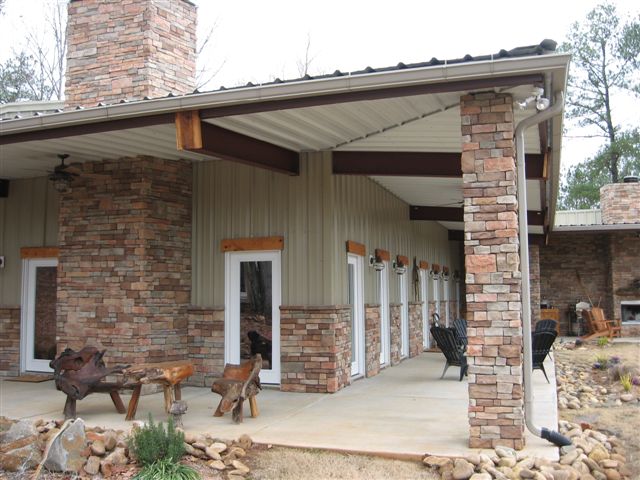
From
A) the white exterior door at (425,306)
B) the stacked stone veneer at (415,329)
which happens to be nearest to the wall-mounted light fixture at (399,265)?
the stacked stone veneer at (415,329)

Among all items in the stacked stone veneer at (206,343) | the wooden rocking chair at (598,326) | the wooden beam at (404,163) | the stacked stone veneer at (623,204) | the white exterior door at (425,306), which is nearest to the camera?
the wooden beam at (404,163)

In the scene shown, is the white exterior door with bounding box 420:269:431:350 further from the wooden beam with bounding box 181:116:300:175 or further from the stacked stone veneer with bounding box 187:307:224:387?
the wooden beam with bounding box 181:116:300:175

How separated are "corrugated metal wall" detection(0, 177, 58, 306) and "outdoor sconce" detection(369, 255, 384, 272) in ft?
15.7

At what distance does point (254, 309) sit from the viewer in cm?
882

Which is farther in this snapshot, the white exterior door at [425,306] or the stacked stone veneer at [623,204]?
the stacked stone veneer at [623,204]

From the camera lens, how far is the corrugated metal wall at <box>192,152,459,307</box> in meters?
8.50

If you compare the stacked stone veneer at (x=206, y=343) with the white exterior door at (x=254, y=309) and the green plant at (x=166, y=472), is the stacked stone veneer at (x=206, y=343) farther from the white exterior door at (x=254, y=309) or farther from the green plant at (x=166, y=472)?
the green plant at (x=166, y=472)

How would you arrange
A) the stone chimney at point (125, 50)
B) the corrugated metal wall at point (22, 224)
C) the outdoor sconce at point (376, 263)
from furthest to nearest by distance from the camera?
the outdoor sconce at point (376, 263) < the corrugated metal wall at point (22, 224) < the stone chimney at point (125, 50)

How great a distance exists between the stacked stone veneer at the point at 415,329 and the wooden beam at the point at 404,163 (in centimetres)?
511

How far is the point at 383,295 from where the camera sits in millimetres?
11234

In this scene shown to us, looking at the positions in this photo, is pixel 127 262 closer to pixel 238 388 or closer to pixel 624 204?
pixel 238 388

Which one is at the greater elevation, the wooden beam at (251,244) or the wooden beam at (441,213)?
the wooden beam at (441,213)

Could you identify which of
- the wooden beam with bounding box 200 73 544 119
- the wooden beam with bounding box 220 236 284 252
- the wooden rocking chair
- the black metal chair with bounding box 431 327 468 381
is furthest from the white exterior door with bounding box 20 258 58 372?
the wooden rocking chair

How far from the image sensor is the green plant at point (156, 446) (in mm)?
5105
